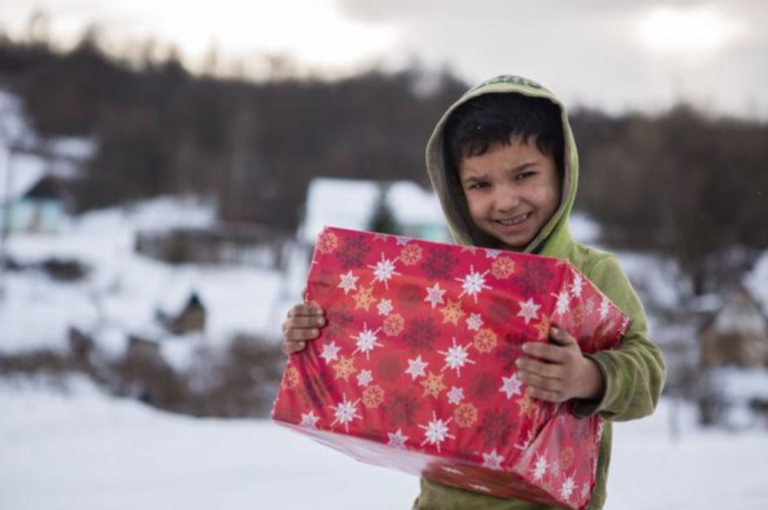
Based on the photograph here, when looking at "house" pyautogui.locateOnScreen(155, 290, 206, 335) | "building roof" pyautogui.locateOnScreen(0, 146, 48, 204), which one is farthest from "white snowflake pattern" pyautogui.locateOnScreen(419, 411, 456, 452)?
"building roof" pyautogui.locateOnScreen(0, 146, 48, 204)

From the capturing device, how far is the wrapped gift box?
120cm

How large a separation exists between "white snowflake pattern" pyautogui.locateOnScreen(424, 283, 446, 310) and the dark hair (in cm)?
40

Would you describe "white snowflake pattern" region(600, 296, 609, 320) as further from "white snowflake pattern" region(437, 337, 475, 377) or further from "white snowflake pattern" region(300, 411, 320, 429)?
"white snowflake pattern" region(300, 411, 320, 429)

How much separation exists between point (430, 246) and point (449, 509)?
1.80 feet

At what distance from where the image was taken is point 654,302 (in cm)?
2430

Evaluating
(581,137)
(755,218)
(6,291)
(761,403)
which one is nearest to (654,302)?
(761,403)

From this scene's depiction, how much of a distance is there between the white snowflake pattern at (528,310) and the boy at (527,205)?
228 millimetres

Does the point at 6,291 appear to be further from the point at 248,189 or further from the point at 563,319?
the point at 248,189

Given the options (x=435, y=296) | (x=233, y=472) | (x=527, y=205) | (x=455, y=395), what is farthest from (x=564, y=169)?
(x=233, y=472)

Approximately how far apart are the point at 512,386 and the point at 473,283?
0.17 metres

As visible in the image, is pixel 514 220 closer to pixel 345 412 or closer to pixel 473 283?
pixel 473 283

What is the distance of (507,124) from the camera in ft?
5.06

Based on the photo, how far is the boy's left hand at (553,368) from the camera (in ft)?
3.85

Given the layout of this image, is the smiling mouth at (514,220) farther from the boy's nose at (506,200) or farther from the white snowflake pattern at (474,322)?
the white snowflake pattern at (474,322)
